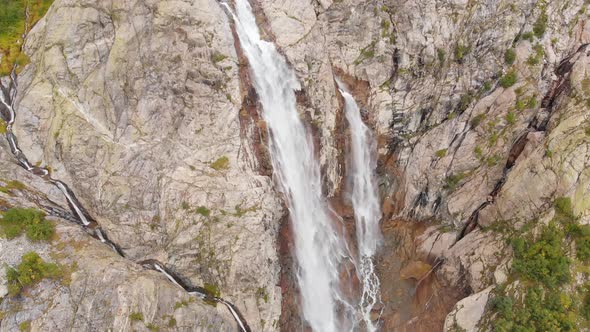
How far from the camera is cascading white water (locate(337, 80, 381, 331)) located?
32500mm

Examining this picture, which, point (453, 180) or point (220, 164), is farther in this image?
point (453, 180)

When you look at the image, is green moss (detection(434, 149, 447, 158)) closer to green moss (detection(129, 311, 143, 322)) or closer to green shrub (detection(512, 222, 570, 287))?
green shrub (detection(512, 222, 570, 287))

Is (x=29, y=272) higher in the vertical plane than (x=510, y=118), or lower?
lower

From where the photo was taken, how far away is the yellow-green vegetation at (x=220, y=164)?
28.9 meters

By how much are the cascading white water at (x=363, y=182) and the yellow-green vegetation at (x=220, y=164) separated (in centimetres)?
1041

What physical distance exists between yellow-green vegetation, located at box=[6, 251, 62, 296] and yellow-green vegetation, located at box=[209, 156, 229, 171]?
11544 mm

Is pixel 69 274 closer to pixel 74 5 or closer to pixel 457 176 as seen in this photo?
pixel 74 5

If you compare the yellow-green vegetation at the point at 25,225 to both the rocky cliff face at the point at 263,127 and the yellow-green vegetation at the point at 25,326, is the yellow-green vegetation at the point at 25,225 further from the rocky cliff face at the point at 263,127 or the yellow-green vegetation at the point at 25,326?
the yellow-green vegetation at the point at 25,326

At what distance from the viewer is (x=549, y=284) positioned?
22969mm

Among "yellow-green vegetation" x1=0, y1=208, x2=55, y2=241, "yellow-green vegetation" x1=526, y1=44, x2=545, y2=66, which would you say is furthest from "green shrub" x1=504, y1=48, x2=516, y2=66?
"yellow-green vegetation" x1=0, y1=208, x2=55, y2=241

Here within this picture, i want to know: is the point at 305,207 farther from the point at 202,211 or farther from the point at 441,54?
the point at 441,54

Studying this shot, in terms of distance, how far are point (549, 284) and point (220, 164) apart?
2231 cm

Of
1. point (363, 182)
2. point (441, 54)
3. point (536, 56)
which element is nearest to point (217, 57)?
point (363, 182)

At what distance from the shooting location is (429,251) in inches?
1195
